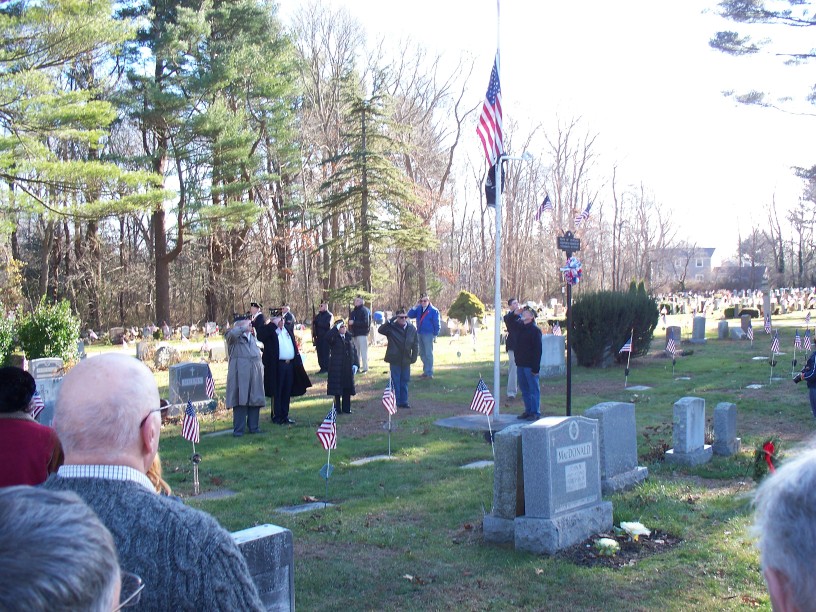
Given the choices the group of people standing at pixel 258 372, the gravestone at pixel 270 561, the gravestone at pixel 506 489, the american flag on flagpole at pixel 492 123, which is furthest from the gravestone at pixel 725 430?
the gravestone at pixel 270 561

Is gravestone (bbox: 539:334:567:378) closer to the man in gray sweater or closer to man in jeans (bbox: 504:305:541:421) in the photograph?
man in jeans (bbox: 504:305:541:421)

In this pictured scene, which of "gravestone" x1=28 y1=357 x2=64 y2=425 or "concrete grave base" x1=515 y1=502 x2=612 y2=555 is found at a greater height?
"gravestone" x1=28 y1=357 x2=64 y2=425

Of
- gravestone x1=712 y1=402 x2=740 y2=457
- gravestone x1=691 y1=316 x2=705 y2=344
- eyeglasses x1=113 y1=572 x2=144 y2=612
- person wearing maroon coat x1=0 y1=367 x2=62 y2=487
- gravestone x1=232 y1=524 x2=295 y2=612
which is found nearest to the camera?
eyeglasses x1=113 y1=572 x2=144 y2=612

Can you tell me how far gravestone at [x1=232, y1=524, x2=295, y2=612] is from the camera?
12.1ft

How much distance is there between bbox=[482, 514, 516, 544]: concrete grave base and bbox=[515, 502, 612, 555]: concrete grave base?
0.19 m

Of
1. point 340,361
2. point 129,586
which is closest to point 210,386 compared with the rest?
point 340,361

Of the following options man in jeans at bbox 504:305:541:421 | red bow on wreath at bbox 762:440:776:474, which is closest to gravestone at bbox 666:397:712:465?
red bow on wreath at bbox 762:440:776:474

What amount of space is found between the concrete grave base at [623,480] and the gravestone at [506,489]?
179 centimetres

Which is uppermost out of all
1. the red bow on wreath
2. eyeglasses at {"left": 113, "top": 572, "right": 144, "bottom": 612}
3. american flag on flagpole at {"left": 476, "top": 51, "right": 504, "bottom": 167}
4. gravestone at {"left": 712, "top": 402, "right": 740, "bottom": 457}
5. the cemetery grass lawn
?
american flag on flagpole at {"left": 476, "top": 51, "right": 504, "bottom": 167}

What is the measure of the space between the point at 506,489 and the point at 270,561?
3.62 m

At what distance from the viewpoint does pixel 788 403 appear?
14.5 m

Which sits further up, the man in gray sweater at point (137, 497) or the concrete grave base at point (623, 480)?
the man in gray sweater at point (137, 497)

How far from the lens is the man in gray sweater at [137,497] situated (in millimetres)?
1969

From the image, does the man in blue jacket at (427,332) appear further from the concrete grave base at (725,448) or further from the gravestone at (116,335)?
the gravestone at (116,335)
